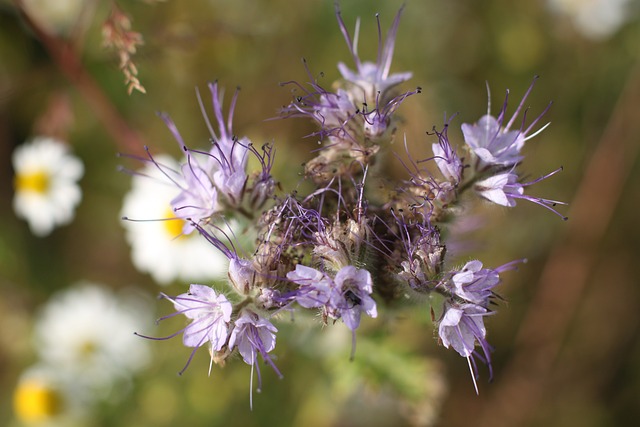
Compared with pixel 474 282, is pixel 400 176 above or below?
below

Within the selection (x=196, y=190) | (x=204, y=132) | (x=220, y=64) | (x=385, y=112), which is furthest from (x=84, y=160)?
(x=385, y=112)

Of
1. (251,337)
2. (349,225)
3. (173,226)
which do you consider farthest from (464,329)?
(173,226)

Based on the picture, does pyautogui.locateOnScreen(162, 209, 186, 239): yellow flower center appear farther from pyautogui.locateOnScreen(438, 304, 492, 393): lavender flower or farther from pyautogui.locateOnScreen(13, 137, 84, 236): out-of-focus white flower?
pyautogui.locateOnScreen(438, 304, 492, 393): lavender flower

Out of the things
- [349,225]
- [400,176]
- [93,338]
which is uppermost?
[349,225]

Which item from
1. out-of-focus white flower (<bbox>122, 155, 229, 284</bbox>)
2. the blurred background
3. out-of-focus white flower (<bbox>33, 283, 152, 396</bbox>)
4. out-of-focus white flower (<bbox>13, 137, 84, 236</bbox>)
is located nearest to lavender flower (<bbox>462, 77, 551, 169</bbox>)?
out-of-focus white flower (<bbox>122, 155, 229, 284</bbox>)

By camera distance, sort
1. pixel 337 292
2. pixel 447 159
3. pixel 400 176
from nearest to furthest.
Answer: pixel 337 292
pixel 447 159
pixel 400 176

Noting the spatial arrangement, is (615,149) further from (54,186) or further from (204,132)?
(54,186)

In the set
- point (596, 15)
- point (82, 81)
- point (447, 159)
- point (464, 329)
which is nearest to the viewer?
point (464, 329)

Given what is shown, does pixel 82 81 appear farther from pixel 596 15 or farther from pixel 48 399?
pixel 596 15
